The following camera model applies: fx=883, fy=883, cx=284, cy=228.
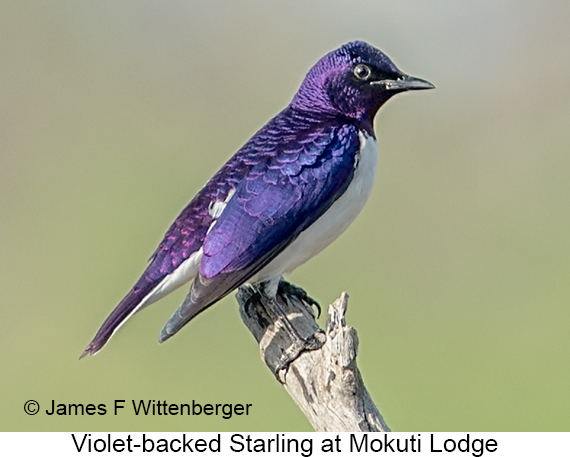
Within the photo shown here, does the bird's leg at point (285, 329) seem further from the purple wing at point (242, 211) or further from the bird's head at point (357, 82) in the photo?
the bird's head at point (357, 82)

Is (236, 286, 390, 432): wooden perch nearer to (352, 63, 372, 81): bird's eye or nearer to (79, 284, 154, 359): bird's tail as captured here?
(79, 284, 154, 359): bird's tail

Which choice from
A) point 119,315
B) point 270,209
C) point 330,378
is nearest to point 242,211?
point 270,209

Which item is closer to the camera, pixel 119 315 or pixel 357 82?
pixel 119 315

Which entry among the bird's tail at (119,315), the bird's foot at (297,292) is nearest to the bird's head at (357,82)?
the bird's foot at (297,292)

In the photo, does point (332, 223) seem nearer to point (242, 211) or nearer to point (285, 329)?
point (242, 211)

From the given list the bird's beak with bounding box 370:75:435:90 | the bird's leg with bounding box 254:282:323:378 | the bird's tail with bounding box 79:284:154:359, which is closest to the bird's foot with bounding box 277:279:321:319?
the bird's leg with bounding box 254:282:323:378

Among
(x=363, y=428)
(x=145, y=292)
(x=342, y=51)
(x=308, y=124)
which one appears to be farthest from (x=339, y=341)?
(x=342, y=51)
